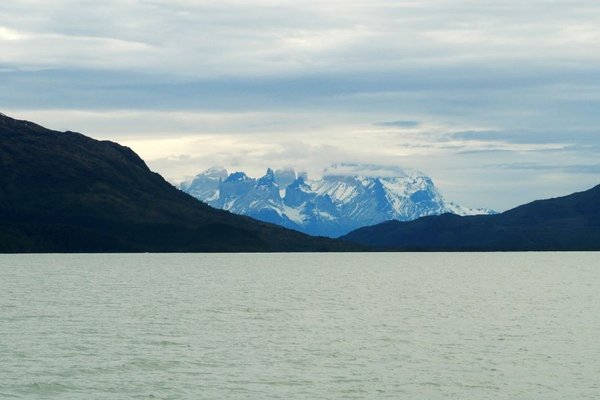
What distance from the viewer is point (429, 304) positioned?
150375mm

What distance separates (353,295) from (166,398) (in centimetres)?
11470

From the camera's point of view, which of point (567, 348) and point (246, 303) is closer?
point (567, 348)

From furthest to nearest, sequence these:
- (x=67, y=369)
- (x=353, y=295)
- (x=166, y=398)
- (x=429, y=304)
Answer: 1. (x=353, y=295)
2. (x=429, y=304)
3. (x=67, y=369)
4. (x=166, y=398)

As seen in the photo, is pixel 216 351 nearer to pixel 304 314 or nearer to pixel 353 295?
pixel 304 314

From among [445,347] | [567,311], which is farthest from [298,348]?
[567,311]

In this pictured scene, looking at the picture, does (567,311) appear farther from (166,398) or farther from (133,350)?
(166,398)

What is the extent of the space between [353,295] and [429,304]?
27639 millimetres

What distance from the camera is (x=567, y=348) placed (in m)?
89.8

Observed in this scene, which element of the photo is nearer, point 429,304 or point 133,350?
point 133,350

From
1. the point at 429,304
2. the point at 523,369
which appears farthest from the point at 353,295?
the point at 523,369

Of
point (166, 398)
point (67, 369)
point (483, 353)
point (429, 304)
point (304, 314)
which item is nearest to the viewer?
point (166, 398)

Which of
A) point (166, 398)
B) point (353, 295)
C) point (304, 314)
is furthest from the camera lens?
point (353, 295)

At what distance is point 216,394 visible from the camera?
6419 centimetres

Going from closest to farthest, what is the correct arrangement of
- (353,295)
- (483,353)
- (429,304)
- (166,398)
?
(166,398) < (483,353) < (429,304) < (353,295)
